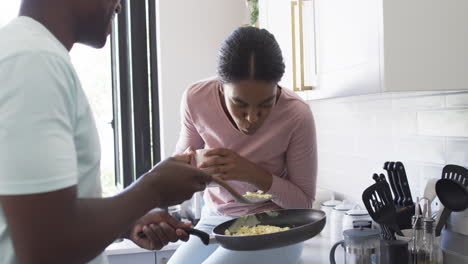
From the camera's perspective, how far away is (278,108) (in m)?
1.38

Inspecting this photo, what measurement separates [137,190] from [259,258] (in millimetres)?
734

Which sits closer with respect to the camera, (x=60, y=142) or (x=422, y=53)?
(x=60, y=142)

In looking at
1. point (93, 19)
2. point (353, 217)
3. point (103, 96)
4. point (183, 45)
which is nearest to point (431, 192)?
point (353, 217)

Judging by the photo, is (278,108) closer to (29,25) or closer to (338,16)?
(338,16)

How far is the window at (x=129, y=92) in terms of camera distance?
8.90 ft

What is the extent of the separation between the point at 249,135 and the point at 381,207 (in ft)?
1.41

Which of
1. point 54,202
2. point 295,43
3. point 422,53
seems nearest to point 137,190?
point 54,202

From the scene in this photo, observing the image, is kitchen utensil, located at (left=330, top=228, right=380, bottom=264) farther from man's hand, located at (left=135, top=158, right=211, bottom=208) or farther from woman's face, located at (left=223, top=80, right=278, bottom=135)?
man's hand, located at (left=135, top=158, right=211, bottom=208)

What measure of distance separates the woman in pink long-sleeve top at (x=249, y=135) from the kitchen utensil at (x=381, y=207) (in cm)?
23

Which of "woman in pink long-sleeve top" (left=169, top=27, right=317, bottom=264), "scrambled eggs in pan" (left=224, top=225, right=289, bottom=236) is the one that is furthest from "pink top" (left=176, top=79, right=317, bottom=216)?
"scrambled eggs in pan" (left=224, top=225, right=289, bottom=236)

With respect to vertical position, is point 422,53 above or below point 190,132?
above

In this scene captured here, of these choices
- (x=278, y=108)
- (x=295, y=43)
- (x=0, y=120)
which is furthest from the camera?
(x=295, y=43)

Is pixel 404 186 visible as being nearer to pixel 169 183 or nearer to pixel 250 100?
pixel 250 100

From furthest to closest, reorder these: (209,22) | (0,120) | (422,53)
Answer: (209,22) → (422,53) → (0,120)
